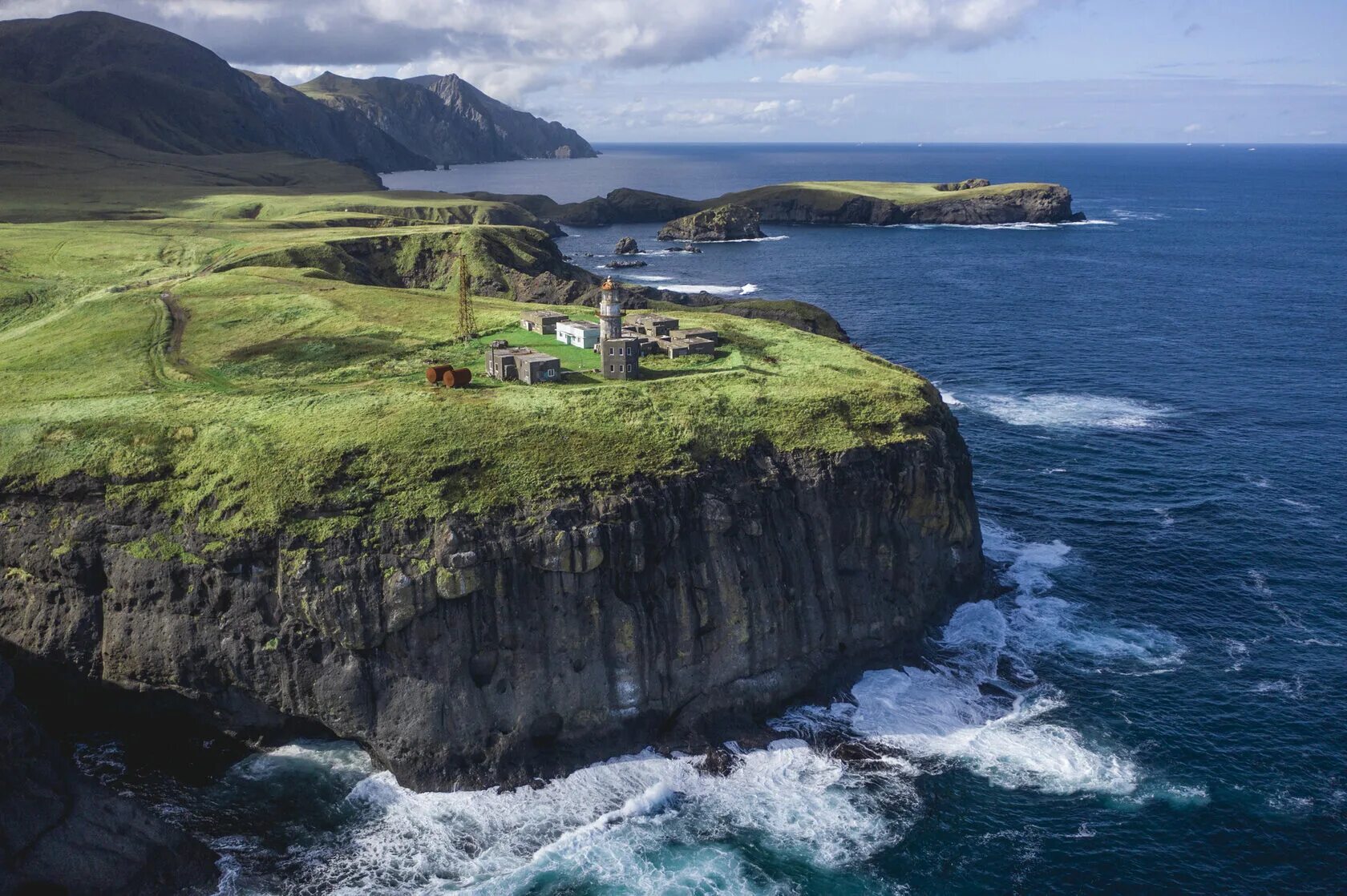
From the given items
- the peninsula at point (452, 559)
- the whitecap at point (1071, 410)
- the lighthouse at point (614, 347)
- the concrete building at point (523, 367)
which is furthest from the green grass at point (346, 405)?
the whitecap at point (1071, 410)

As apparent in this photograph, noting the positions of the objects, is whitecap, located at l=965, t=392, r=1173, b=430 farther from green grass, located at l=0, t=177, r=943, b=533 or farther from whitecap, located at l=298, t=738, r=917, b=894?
whitecap, located at l=298, t=738, r=917, b=894

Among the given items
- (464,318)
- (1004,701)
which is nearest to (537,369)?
(464,318)

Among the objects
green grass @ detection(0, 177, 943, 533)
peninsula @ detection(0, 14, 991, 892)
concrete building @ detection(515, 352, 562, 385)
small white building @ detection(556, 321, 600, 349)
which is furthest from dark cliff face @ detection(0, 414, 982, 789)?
small white building @ detection(556, 321, 600, 349)

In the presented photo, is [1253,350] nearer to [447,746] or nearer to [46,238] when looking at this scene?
[447,746]

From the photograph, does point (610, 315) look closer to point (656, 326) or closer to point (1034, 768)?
point (656, 326)

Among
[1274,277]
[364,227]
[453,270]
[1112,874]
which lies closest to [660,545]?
[1112,874]

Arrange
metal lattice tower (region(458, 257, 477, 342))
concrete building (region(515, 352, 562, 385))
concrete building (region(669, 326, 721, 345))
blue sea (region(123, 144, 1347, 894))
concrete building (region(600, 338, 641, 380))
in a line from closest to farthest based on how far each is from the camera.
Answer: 1. blue sea (region(123, 144, 1347, 894))
2. concrete building (region(515, 352, 562, 385))
3. concrete building (region(600, 338, 641, 380))
4. concrete building (region(669, 326, 721, 345))
5. metal lattice tower (region(458, 257, 477, 342))
